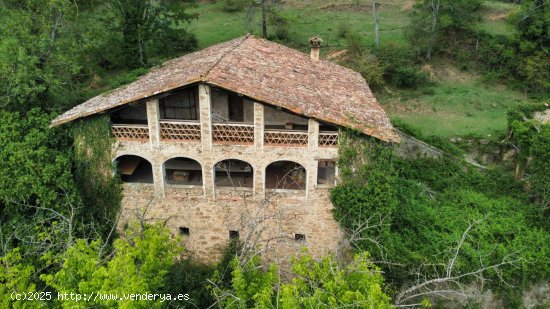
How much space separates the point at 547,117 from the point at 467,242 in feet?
40.1

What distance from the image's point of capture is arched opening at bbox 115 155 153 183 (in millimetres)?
20131

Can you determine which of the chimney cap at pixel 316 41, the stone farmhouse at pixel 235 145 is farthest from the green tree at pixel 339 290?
the chimney cap at pixel 316 41

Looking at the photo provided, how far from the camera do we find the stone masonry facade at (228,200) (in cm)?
1808

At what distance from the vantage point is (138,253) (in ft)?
49.0

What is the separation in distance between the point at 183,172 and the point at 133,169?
89.6 inches

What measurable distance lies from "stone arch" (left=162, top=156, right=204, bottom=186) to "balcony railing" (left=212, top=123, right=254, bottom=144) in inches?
122

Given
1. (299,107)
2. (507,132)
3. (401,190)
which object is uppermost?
(299,107)

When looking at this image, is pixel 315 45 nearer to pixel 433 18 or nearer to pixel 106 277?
pixel 106 277

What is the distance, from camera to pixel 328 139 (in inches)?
706

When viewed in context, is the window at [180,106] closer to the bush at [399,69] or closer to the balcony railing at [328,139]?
the balcony railing at [328,139]

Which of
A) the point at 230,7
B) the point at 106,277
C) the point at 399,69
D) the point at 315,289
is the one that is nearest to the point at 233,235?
the point at 106,277

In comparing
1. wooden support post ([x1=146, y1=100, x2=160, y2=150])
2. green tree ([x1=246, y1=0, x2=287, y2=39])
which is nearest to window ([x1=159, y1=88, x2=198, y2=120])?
wooden support post ([x1=146, y1=100, x2=160, y2=150])

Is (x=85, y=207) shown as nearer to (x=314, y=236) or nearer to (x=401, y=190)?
(x=314, y=236)

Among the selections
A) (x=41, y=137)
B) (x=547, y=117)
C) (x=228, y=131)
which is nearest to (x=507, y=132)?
(x=547, y=117)
